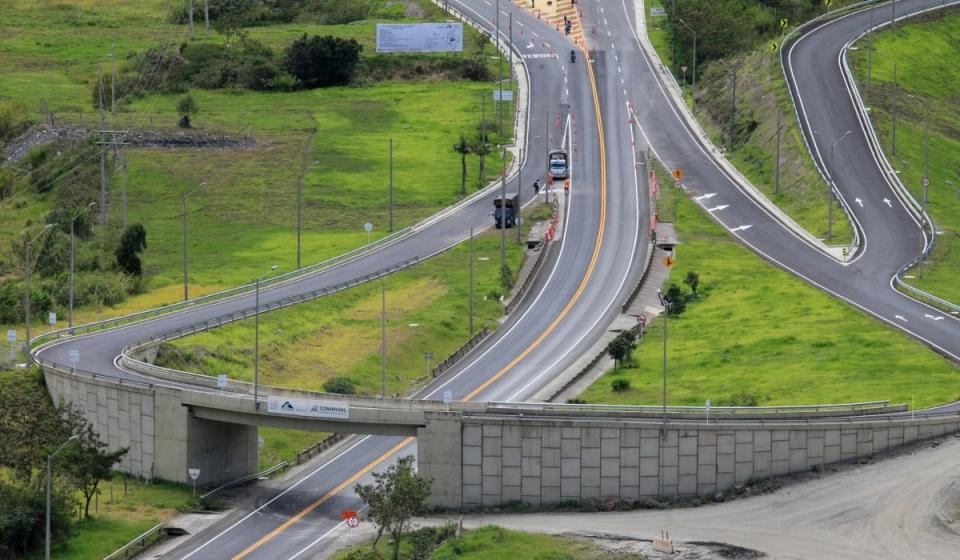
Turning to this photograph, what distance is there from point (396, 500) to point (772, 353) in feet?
160

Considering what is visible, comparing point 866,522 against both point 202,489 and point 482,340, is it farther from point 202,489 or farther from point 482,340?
point 482,340

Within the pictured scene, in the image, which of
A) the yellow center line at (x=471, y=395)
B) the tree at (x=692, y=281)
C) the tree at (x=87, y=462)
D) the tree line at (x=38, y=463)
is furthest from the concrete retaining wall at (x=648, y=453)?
the tree at (x=692, y=281)

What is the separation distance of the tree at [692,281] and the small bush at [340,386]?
1522 inches

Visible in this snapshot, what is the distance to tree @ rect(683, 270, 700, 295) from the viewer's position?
174 metres

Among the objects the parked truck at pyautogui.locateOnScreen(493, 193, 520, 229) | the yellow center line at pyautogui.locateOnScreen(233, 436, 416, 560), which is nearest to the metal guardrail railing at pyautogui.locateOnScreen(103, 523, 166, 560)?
the yellow center line at pyautogui.locateOnScreen(233, 436, 416, 560)

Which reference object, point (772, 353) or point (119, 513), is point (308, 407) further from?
point (772, 353)

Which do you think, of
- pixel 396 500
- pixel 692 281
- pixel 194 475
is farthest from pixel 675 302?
pixel 396 500

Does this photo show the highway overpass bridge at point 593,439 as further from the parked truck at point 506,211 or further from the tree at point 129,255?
the parked truck at point 506,211

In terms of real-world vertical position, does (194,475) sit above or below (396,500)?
below

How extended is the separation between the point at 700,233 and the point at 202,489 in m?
79.6

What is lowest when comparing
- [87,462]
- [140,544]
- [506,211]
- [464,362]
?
[140,544]

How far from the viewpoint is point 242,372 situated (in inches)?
5792

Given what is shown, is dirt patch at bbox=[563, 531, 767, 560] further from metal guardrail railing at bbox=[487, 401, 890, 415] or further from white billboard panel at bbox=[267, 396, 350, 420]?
white billboard panel at bbox=[267, 396, 350, 420]

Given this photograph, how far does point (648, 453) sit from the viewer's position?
119 m
